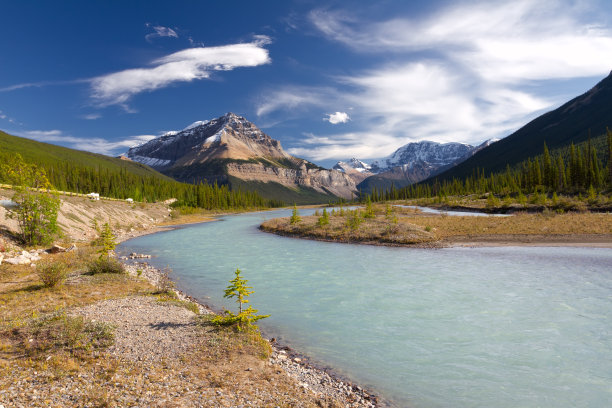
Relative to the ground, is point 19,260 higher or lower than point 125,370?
Answer: higher

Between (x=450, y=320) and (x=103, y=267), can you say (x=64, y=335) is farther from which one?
(x=450, y=320)

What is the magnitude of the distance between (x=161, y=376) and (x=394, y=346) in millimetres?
8681

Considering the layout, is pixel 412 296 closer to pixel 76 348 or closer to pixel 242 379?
pixel 242 379

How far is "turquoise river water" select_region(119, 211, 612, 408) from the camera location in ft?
31.4

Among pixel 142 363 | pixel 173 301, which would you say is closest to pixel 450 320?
pixel 142 363

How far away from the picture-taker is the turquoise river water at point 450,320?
9.56 metres

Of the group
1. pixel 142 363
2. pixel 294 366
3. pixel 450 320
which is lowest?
pixel 450 320

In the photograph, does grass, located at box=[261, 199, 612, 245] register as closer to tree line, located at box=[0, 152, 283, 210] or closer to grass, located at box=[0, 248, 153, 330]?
grass, located at box=[0, 248, 153, 330]

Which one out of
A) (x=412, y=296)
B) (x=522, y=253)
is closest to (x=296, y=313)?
(x=412, y=296)

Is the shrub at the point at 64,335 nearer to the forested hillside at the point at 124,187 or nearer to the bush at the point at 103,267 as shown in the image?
the bush at the point at 103,267

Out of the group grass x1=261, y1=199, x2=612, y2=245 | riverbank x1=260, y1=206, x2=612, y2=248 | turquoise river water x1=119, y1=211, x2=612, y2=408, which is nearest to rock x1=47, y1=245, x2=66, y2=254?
turquoise river water x1=119, y1=211, x2=612, y2=408

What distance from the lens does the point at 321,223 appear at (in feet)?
165

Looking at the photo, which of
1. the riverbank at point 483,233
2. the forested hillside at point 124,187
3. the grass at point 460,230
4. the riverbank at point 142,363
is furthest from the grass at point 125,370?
the forested hillside at point 124,187

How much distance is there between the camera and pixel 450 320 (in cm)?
1456
